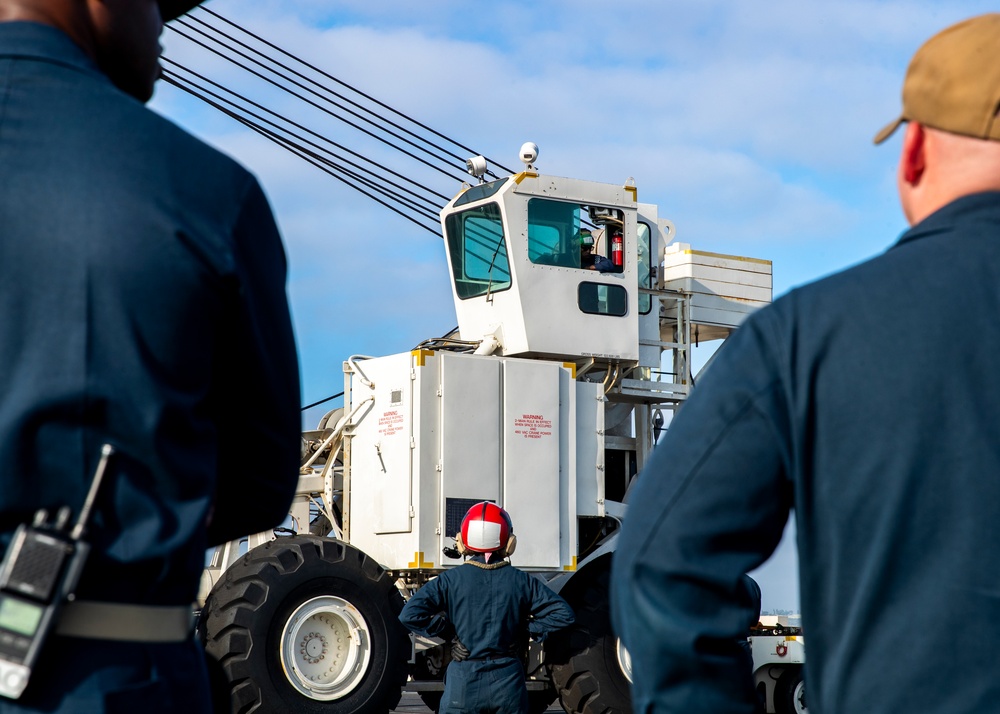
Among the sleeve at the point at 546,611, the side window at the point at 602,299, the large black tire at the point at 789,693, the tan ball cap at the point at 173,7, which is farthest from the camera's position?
the large black tire at the point at 789,693

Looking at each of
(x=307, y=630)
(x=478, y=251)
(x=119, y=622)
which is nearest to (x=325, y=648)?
(x=307, y=630)

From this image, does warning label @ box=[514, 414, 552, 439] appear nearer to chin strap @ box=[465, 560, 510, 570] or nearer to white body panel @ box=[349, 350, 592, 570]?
white body panel @ box=[349, 350, 592, 570]

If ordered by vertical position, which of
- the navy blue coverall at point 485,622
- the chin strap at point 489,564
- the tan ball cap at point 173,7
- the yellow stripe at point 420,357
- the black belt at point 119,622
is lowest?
the navy blue coverall at point 485,622

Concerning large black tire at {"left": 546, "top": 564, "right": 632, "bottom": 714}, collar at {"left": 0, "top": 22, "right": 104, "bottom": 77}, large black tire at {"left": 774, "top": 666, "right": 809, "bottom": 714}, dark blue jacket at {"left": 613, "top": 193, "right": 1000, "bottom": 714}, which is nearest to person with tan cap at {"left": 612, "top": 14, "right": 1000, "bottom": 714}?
dark blue jacket at {"left": 613, "top": 193, "right": 1000, "bottom": 714}

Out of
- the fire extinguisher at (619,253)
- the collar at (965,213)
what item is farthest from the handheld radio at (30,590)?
the fire extinguisher at (619,253)

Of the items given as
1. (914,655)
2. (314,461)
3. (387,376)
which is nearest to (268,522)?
(914,655)

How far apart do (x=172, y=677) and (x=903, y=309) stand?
1155 mm

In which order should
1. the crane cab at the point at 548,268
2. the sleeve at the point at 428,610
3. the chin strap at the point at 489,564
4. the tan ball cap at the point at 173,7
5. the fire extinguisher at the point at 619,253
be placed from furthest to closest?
1. the fire extinguisher at the point at 619,253
2. the crane cab at the point at 548,268
3. the chin strap at the point at 489,564
4. the sleeve at the point at 428,610
5. the tan ball cap at the point at 173,7

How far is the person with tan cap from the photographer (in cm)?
185

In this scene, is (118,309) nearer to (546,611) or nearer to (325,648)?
(546,611)

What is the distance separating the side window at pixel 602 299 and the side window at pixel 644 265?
1.81 feet

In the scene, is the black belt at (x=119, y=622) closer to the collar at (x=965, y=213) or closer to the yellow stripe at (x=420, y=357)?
the collar at (x=965, y=213)

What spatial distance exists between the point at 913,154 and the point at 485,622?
6.31 meters

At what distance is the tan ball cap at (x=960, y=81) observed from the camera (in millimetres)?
2020
